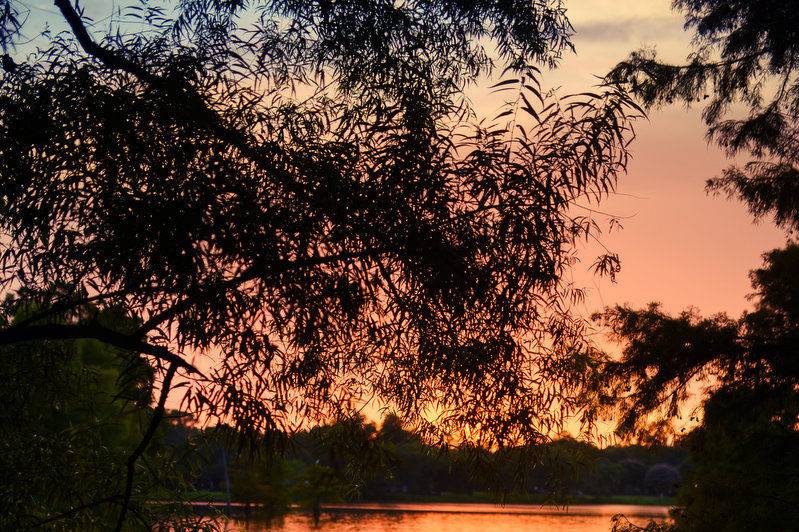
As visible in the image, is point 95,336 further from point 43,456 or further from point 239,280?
point 43,456

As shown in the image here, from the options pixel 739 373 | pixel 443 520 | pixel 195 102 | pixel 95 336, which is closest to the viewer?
Answer: pixel 95 336

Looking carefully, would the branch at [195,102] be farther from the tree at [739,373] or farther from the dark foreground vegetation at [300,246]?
the tree at [739,373]

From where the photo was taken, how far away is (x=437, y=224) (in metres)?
6.02

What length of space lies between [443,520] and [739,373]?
6022cm

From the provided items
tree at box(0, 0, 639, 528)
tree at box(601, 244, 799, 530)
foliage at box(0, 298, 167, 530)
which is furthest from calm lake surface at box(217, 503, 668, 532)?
tree at box(0, 0, 639, 528)

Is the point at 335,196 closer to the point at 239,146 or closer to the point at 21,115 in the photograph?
the point at 239,146

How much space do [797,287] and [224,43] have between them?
31.0 feet

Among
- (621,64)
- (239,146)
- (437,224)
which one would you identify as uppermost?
(621,64)

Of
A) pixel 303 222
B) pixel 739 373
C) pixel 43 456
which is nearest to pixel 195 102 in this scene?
pixel 303 222

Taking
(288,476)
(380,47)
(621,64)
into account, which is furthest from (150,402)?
(288,476)

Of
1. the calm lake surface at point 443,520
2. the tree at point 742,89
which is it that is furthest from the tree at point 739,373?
the calm lake surface at point 443,520

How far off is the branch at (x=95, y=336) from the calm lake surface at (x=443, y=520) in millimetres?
46327

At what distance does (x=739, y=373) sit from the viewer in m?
12.5

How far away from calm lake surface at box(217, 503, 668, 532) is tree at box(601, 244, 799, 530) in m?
40.2
